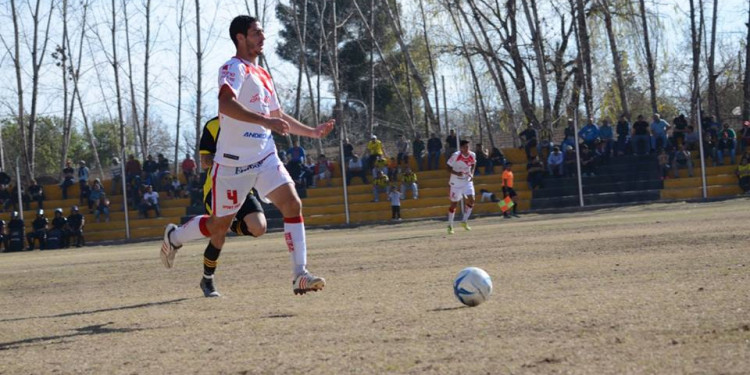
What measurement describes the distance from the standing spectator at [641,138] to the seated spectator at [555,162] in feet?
7.78

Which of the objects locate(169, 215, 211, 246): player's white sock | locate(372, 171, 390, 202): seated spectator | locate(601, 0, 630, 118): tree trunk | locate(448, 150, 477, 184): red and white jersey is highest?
locate(601, 0, 630, 118): tree trunk

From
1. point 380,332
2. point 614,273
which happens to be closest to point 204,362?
point 380,332

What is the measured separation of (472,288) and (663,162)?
25.6 m

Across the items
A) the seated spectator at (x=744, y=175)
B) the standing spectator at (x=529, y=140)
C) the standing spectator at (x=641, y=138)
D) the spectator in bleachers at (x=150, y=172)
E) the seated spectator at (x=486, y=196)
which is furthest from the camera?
the spectator in bleachers at (x=150, y=172)

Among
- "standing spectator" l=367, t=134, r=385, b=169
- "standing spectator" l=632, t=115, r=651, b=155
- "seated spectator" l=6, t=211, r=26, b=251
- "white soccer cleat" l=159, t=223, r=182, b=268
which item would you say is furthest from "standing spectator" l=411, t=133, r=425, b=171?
"white soccer cleat" l=159, t=223, r=182, b=268

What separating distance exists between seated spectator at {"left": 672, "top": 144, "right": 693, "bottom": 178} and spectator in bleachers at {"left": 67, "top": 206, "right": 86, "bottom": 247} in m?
19.1

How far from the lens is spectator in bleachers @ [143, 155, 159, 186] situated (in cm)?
3631

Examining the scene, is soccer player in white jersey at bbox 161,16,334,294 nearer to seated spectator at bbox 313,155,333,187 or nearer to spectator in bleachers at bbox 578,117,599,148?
spectator in bleachers at bbox 578,117,599,148

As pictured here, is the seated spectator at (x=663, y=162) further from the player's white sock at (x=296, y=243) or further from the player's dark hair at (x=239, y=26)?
the player's dark hair at (x=239, y=26)

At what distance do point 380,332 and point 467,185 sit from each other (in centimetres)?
1740

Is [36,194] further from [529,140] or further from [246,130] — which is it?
[246,130]

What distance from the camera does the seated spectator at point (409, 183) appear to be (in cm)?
3369

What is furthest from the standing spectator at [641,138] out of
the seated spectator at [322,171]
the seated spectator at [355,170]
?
the seated spectator at [322,171]

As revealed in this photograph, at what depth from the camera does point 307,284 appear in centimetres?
800
